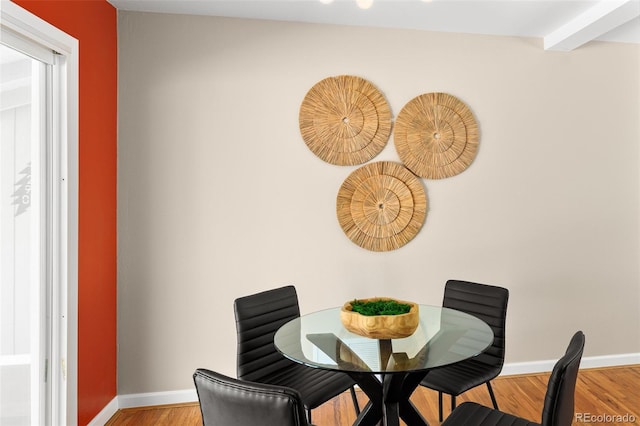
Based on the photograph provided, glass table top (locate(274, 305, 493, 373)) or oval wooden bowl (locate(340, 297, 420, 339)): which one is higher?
oval wooden bowl (locate(340, 297, 420, 339))

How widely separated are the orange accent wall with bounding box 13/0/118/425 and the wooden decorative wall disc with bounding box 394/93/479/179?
197cm

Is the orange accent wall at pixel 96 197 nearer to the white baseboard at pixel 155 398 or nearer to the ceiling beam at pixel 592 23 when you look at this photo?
the white baseboard at pixel 155 398

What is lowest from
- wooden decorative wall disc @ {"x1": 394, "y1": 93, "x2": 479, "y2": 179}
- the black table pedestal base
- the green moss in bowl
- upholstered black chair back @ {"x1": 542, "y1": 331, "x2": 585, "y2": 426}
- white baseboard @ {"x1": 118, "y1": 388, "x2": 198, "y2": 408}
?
white baseboard @ {"x1": 118, "y1": 388, "x2": 198, "y2": 408}

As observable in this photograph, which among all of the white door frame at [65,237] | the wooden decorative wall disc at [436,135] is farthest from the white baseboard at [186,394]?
the wooden decorative wall disc at [436,135]

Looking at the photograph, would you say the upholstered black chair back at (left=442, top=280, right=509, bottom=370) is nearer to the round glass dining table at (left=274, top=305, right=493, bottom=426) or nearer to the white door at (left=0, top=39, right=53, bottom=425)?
the round glass dining table at (left=274, top=305, right=493, bottom=426)

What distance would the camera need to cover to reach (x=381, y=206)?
2.94 metres

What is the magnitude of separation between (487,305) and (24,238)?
2.47 m

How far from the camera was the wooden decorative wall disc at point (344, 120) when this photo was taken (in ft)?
9.37

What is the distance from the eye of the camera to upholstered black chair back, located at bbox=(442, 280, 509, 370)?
2254 millimetres
